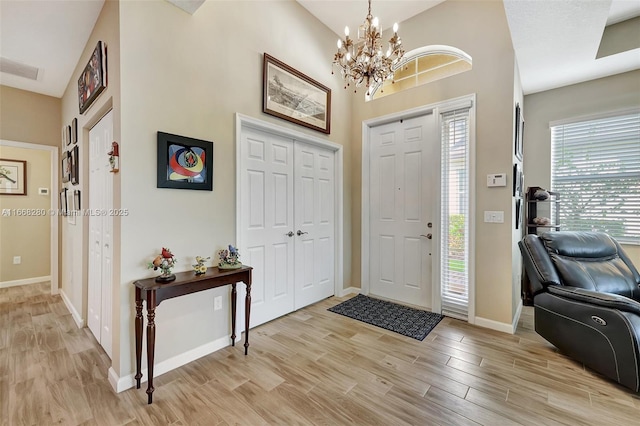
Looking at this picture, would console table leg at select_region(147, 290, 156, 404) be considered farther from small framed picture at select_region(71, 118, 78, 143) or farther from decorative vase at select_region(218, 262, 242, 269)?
small framed picture at select_region(71, 118, 78, 143)

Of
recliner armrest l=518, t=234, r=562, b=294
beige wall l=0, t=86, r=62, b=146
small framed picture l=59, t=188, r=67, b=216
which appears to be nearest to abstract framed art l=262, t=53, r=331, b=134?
recliner armrest l=518, t=234, r=562, b=294

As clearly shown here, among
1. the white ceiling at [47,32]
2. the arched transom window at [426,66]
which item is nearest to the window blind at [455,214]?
the arched transom window at [426,66]

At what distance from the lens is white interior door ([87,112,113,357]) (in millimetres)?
2258

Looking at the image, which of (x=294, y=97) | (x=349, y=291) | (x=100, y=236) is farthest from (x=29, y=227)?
(x=349, y=291)

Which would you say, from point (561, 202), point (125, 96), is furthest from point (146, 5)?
point (561, 202)

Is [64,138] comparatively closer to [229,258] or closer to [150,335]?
[229,258]

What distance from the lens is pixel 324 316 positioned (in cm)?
315

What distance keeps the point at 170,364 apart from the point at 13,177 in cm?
482

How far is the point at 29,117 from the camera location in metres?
3.73

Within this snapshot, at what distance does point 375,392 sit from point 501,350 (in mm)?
1346

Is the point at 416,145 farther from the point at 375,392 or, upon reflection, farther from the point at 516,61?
the point at 375,392

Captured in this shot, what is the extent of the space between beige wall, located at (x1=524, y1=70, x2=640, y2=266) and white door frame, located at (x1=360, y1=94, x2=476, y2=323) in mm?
1673

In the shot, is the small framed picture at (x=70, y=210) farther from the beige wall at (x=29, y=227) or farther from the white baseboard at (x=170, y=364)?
the white baseboard at (x=170, y=364)

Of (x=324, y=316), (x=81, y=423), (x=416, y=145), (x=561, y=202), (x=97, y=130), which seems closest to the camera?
(x=81, y=423)
